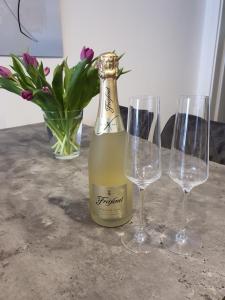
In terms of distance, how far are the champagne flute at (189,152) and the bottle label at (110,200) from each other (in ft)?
0.33

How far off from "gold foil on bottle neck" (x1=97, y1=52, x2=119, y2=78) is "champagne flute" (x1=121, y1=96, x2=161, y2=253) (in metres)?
0.06

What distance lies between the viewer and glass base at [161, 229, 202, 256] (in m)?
0.45

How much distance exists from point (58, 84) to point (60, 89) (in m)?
0.02

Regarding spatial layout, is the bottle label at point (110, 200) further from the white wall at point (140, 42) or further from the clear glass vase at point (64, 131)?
the white wall at point (140, 42)

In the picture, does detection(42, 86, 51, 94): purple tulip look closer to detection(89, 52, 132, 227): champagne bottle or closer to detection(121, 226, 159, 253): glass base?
detection(89, 52, 132, 227): champagne bottle

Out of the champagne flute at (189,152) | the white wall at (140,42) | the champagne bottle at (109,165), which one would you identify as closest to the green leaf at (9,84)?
the champagne bottle at (109,165)

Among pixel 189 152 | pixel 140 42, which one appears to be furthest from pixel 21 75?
pixel 140 42

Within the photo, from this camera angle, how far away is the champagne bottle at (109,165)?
1.61 feet

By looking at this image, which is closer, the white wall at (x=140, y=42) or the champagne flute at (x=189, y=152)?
the champagne flute at (x=189, y=152)

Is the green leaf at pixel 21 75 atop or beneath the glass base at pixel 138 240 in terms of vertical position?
atop

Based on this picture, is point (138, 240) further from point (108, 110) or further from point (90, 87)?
point (90, 87)

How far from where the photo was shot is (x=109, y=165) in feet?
1.73

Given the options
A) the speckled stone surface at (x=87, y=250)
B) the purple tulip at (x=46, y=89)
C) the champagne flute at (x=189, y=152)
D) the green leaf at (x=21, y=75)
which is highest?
the green leaf at (x=21, y=75)

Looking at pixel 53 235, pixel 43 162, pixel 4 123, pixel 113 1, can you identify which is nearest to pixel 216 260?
pixel 53 235
